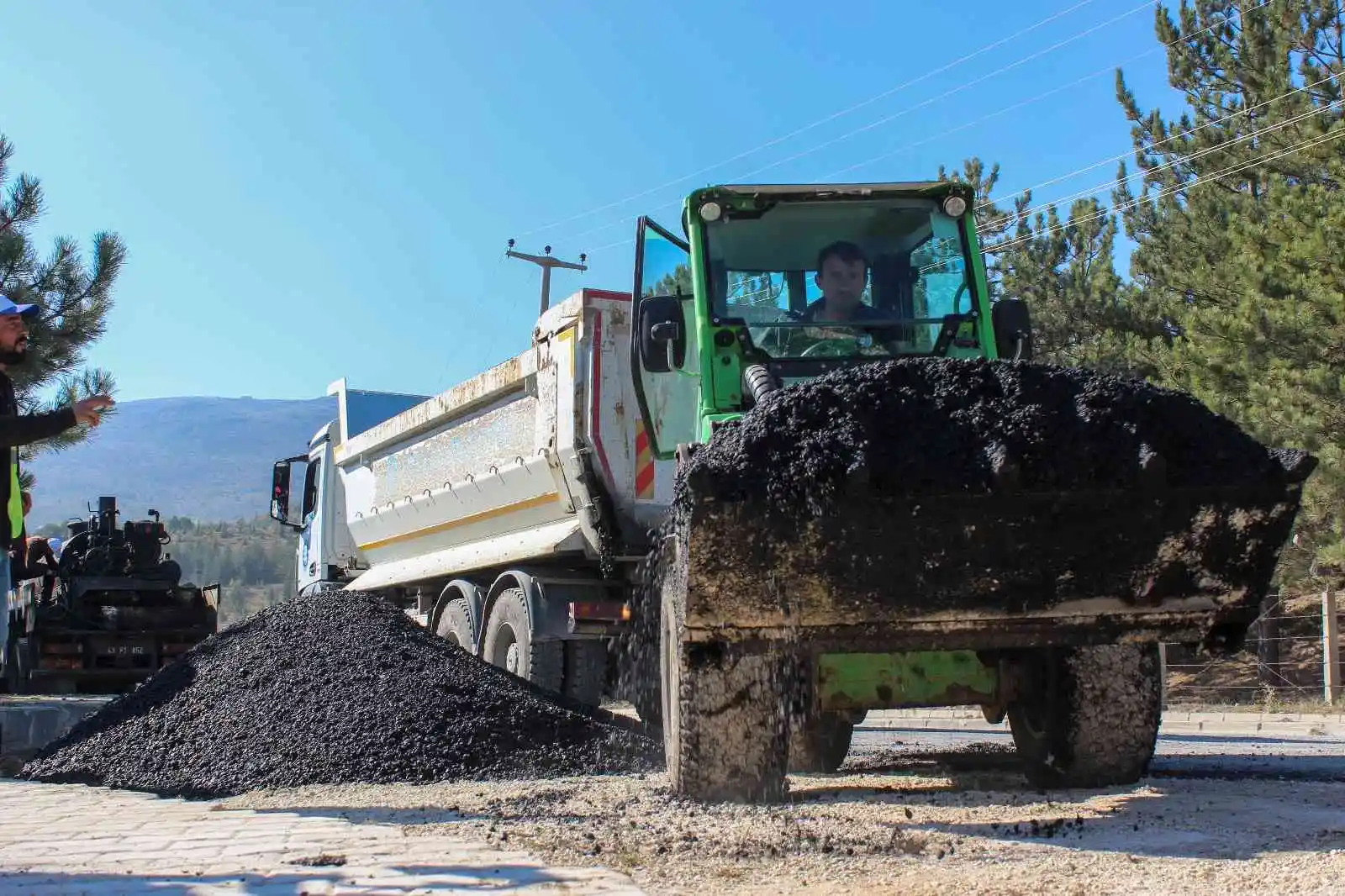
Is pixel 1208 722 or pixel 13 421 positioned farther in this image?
pixel 1208 722

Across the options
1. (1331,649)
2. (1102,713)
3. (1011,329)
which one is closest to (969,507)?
(1102,713)

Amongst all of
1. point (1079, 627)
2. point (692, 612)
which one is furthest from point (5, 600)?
point (1079, 627)

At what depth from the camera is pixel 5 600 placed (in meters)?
5.40

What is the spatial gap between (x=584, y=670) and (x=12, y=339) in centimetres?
446

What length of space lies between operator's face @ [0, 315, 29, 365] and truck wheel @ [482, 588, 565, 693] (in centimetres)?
406

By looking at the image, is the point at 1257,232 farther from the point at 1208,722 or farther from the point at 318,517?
the point at 318,517

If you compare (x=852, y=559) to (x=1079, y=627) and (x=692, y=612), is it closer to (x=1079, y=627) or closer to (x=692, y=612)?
(x=692, y=612)

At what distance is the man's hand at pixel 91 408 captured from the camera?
5.29 m

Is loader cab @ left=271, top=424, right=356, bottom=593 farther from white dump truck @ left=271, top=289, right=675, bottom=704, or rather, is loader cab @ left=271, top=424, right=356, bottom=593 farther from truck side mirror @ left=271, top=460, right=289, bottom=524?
white dump truck @ left=271, top=289, right=675, bottom=704

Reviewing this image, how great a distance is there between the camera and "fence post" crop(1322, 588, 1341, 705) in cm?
1302

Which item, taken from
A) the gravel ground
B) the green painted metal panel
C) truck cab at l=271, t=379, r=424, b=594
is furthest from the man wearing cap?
truck cab at l=271, t=379, r=424, b=594

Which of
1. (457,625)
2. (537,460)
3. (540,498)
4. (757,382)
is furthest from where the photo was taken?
(457,625)

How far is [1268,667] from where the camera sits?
1612 centimetres

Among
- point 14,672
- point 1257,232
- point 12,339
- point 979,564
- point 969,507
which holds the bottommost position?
point 14,672
